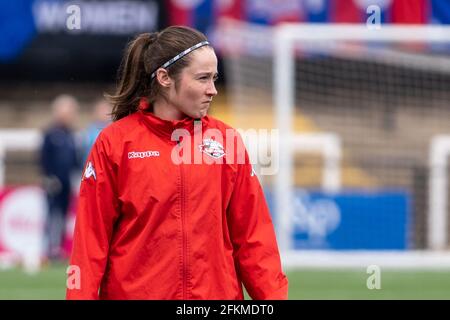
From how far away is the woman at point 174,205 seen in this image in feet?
14.1

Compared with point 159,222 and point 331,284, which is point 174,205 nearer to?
point 159,222

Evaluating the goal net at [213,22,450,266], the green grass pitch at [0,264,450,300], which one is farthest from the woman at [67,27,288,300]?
the goal net at [213,22,450,266]

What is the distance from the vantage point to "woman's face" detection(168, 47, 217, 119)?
443 cm

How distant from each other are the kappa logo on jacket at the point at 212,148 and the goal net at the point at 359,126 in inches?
319

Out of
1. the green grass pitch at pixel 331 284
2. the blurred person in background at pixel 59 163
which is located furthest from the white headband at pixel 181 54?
the blurred person in background at pixel 59 163

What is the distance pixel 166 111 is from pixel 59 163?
31.6ft

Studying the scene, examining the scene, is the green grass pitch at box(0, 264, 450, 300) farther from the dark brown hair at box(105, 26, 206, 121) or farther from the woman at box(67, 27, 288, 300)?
the woman at box(67, 27, 288, 300)

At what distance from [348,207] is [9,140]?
4.85 metres

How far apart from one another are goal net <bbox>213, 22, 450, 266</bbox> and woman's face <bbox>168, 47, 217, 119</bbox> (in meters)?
8.13

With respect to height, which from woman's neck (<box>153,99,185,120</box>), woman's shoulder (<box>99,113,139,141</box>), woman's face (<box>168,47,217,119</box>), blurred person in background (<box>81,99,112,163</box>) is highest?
blurred person in background (<box>81,99,112,163</box>)

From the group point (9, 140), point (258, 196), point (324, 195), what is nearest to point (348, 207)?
point (324, 195)

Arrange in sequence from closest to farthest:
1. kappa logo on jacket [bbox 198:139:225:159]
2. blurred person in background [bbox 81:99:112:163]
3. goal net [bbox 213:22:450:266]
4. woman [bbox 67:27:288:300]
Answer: woman [bbox 67:27:288:300] → kappa logo on jacket [bbox 198:139:225:159] → goal net [bbox 213:22:450:266] → blurred person in background [bbox 81:99:112:163]

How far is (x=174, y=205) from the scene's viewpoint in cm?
432

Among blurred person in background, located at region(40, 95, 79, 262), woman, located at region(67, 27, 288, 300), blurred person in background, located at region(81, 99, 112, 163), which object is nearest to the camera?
woman, located at region(67, 27, 288, 300)
